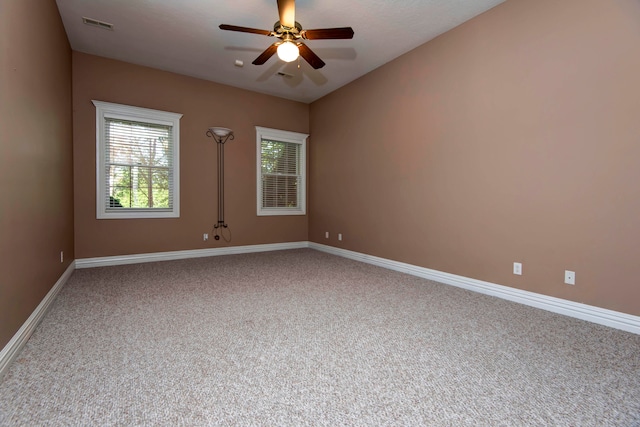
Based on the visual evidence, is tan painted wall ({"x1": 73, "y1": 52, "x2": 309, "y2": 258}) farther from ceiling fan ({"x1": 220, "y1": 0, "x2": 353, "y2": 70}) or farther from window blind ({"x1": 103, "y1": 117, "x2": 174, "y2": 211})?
ceiling fan ({"x1": 220, "y1": 0, "x2": 353, "y2": 70})

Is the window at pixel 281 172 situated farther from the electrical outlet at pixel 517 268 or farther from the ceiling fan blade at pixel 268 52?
the electrical outlet at pixel 517 268

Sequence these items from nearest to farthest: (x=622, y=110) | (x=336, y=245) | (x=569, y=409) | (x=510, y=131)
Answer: (x=569, y=409) < (x=622, y=110) < (x=510, y=131) < (x=336, y=245)

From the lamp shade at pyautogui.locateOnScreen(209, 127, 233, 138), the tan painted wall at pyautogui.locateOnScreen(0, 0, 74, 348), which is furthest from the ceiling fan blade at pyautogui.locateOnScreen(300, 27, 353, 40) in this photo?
the lamp shade at pyautogui.locateOnScreen(209, 127, 233, 138)

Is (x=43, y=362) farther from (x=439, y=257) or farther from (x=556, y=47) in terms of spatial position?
(x=556, y=47)

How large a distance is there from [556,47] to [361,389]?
3321 mm

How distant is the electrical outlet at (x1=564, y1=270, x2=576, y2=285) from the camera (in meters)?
2.64

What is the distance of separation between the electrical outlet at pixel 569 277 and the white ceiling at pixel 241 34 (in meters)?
2.78

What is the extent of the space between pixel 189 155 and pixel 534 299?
5.19m

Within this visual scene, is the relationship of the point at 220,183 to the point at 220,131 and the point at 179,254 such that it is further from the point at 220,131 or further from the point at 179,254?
the point at 179,254

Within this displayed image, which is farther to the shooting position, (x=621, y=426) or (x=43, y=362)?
(x=43, y=362)

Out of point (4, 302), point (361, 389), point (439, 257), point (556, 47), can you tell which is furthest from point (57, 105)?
point (556, 47)

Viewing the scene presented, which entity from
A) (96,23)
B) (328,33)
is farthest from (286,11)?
(96,23)

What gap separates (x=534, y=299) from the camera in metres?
2.88

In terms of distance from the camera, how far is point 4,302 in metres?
1.77
